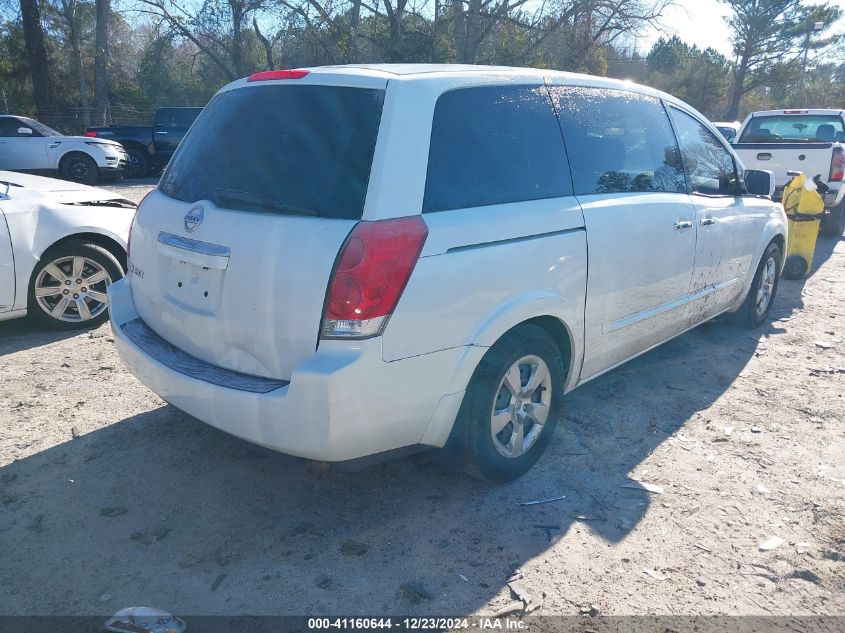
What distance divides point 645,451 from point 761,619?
1.33 metres

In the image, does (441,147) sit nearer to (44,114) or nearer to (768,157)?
(768,157)

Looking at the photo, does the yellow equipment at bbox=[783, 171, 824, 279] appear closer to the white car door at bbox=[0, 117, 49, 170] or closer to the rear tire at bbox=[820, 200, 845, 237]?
the rear tire at bbox=[820, 200, 845, 237]

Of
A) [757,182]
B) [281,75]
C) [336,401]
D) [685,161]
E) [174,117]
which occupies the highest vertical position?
[174,117]

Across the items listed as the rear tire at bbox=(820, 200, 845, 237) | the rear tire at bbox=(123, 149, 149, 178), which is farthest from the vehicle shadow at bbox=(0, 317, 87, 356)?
the rear tire at bbox=(123, 149, 149, 178)

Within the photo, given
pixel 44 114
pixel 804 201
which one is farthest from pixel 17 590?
pixel 44 114

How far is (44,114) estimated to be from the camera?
25.4m

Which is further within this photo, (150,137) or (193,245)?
(150,137)

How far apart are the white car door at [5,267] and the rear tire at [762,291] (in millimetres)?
5755

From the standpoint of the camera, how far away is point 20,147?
1493 centimetres

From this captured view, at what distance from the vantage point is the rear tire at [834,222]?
36.9 ft

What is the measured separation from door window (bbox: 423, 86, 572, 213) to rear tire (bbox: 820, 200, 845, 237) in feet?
31.7

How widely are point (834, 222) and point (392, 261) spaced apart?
37.0 ft

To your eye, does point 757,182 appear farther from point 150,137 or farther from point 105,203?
point 150,137

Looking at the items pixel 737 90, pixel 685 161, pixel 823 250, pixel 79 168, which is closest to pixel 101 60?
pixel 79 168
